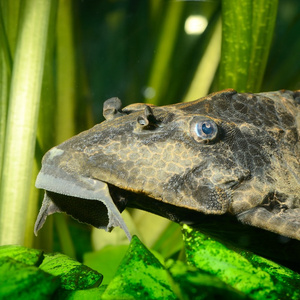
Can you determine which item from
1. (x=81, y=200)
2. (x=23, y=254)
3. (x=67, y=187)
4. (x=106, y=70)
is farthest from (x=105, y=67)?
(x=23, y=254)

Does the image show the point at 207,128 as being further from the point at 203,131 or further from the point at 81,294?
the point at 81,294

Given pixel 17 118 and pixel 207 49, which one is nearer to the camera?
pixel 17 118

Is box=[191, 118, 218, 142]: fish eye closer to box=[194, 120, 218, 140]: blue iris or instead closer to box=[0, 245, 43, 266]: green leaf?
box=[194, 120, 218, 140]: blue iris

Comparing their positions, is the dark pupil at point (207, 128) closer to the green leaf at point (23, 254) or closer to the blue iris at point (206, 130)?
the blue iris at point (206, 130)

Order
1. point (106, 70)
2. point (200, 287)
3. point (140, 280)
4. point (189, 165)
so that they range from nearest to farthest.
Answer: point (200, 287)
point (140, 280)
point (189, 165)
point (106, 70)

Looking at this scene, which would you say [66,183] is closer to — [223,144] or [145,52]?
[223,144]

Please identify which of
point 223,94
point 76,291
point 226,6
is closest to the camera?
point 76,291

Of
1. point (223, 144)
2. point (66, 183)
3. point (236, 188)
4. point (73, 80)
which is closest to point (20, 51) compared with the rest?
point (73, 80)

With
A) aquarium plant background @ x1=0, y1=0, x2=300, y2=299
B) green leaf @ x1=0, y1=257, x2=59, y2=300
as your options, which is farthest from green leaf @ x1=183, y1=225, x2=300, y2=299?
aquarium plant background @ x1=0, y1=0, x2=300, y2=299
